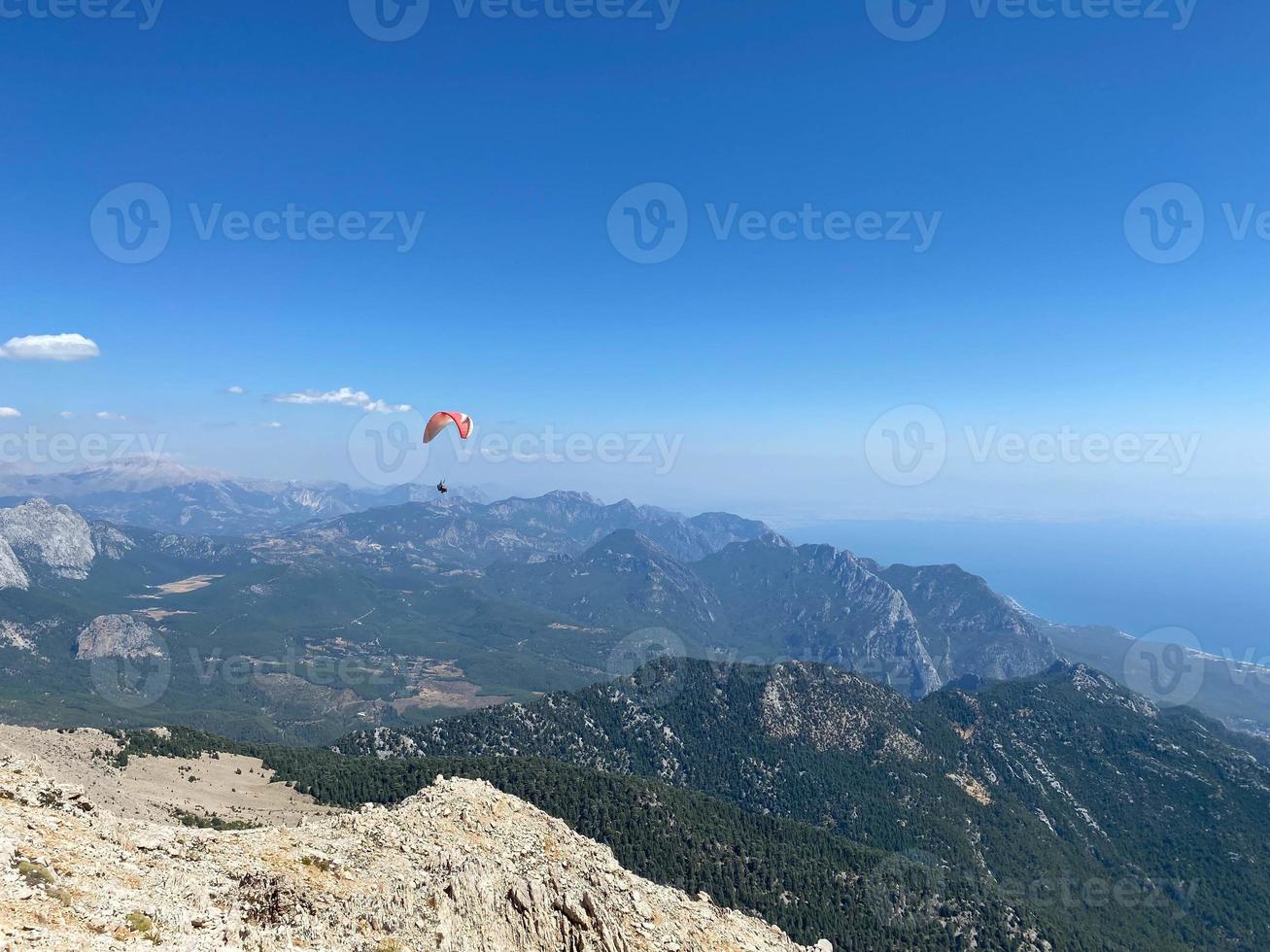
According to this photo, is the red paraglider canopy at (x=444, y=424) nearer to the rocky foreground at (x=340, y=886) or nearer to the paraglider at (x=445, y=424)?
the paraglider at (x=445, y=424)

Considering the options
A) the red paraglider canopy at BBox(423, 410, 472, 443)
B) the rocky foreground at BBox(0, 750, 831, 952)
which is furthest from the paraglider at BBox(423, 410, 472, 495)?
the rocky foreground at BBox(0, 750, 831, 952)

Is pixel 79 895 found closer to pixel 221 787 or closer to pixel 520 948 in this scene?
pixel 520 948

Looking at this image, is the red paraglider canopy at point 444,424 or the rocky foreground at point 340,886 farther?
the red paraglider canopy at point 444,424

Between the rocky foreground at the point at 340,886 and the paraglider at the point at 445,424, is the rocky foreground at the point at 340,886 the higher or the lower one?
the lower one

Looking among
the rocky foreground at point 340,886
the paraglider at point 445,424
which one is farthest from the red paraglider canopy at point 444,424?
the rocky foreground at point 340,886

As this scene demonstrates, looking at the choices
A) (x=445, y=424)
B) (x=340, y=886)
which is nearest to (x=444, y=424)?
(x=445, y=424)

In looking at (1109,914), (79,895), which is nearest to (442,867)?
(79,895)
